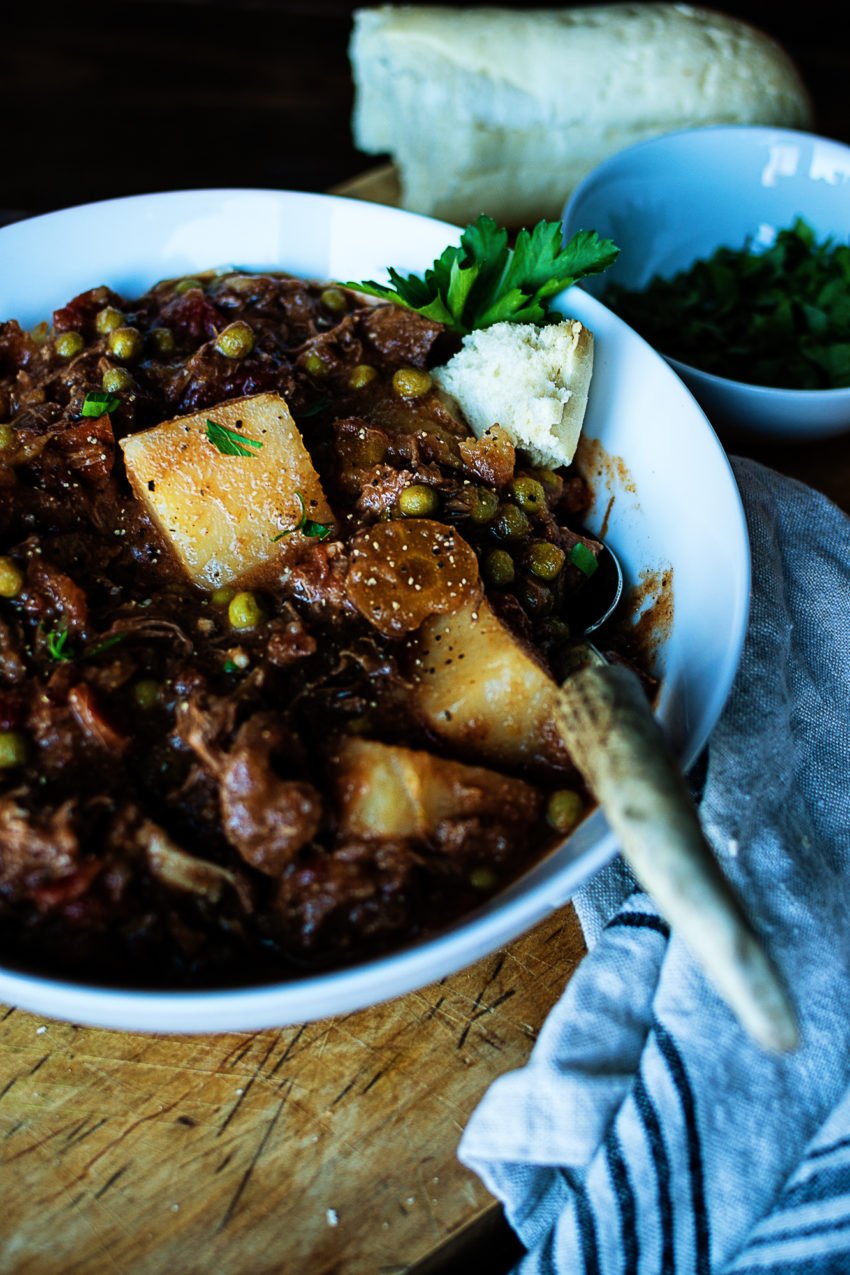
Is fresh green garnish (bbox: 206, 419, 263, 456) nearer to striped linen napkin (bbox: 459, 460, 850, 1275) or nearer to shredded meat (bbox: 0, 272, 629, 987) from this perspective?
shredded meat (bbox: 0, 272, 629, 987)

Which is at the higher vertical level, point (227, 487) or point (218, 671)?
point (227, 487)

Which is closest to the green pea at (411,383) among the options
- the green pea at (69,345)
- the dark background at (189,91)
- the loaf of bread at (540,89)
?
the green pea at (69,345)

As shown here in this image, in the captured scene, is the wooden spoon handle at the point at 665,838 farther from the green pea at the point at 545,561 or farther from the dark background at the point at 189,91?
the dark background at the point at 189,91

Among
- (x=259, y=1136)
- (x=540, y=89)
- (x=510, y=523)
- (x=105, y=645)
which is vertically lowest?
(x=259, y=1136)

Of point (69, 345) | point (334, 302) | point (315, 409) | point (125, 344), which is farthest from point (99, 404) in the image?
point (334, 302)

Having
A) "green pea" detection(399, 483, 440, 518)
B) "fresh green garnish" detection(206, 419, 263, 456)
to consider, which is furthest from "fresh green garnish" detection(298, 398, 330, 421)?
"green pea" detection(399, 483, 440, 518)

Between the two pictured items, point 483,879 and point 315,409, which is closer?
point 483,879

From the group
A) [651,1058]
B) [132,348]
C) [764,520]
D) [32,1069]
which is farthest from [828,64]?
[32,1069]

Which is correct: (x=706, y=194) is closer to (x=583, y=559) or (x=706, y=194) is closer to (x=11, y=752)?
(x=583, y=559)
